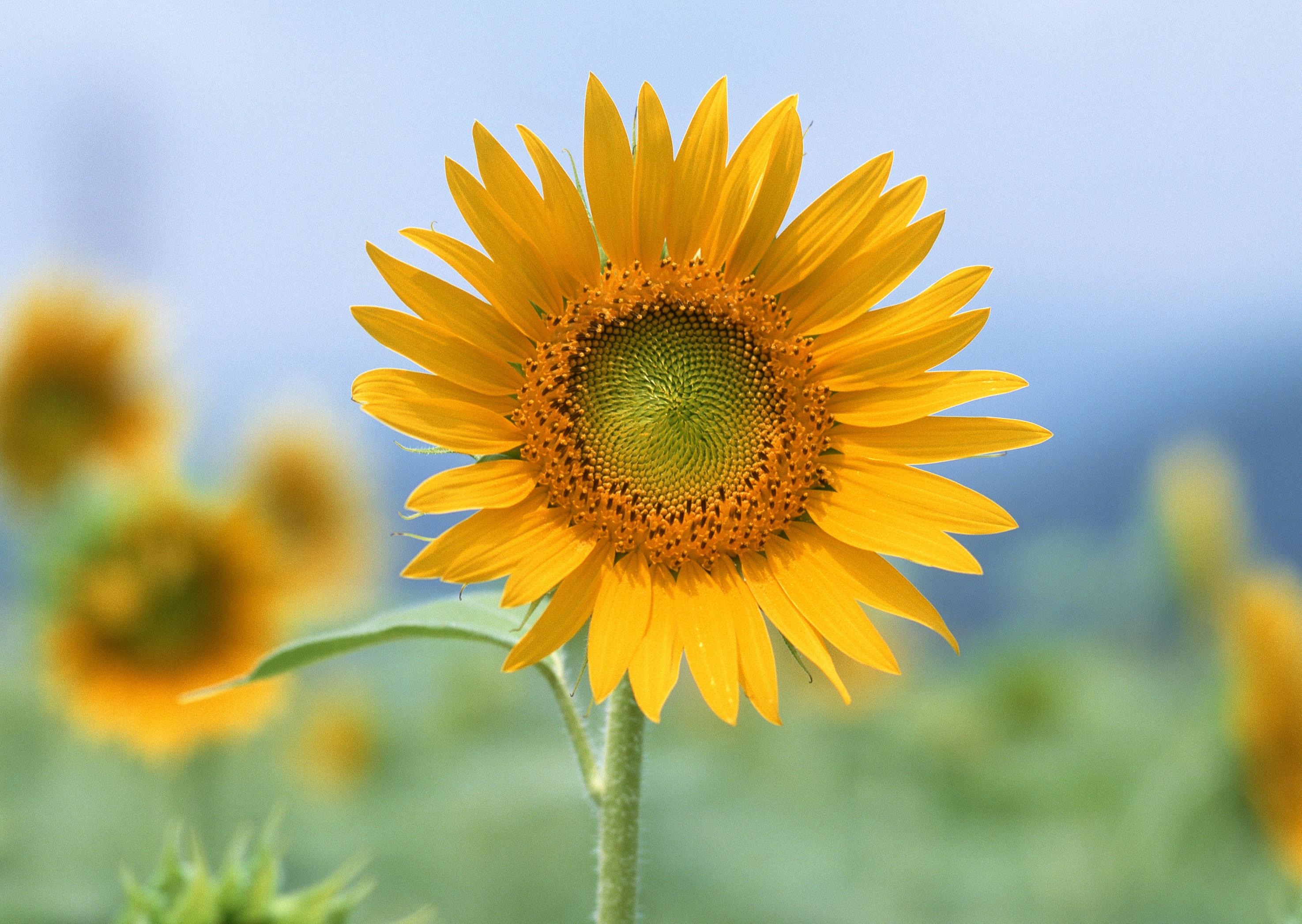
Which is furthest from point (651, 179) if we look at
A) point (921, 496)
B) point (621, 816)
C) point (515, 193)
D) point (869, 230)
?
point (621, 816)

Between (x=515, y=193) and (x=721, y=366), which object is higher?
(x=515, y=193)

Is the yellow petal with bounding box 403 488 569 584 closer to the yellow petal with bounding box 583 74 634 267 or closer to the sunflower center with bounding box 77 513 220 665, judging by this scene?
the yellow petal with bounding box 583 74 634 267

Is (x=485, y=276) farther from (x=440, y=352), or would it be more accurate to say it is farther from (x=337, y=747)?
(x=337, y=747)

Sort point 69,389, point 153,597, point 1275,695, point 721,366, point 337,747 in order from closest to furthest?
point 721,366, point 153,597, point 1275,695, point 69,389, point 337,747

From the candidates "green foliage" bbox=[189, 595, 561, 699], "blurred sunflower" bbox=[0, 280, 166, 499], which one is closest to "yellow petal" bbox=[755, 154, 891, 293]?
"green foliage" bbox=[189, 595, 561, 699]

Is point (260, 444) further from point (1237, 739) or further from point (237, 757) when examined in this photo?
point (1237, 739)

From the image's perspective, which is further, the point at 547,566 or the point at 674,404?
the point at 674,404
